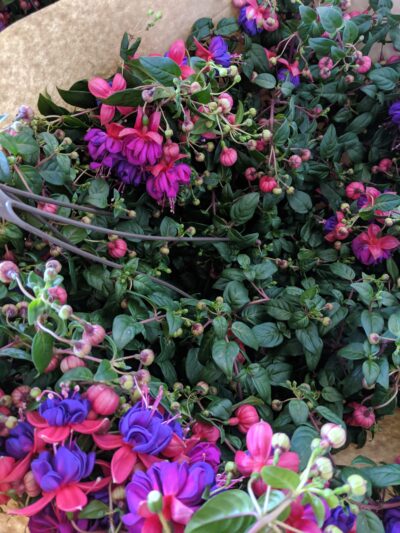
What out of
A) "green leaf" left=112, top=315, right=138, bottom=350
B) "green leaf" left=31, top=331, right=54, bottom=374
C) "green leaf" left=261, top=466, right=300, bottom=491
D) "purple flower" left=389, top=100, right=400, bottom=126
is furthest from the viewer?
"purple flower" left=389, top=100, right=400, bottom=126

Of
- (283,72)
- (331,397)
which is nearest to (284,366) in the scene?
(331,397)

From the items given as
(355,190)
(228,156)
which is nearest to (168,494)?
(228,156)

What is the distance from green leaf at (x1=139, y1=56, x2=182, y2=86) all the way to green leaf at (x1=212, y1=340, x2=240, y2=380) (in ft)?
1.02

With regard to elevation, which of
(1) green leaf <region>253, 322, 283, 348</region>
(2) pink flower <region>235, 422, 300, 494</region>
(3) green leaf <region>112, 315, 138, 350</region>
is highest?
(3) green leaf <region>112, 315, 138, 350</region>

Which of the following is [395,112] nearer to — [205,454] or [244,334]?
[244,334]

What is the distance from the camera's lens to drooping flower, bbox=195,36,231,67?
69 centimetres

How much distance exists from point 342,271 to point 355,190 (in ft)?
0.43

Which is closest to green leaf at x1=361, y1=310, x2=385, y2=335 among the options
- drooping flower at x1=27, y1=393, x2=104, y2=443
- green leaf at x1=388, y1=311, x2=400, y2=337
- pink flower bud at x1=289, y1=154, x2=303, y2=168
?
green leaf at x1=388, y1=311, x2=400, y2=337

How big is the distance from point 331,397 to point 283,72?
1.66ft

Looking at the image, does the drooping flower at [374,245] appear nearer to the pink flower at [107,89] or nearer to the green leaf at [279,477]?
the pink flower at [107,89]

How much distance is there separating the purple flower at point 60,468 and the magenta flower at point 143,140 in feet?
1.16

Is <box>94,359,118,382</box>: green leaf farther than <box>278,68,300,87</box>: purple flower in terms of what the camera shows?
No

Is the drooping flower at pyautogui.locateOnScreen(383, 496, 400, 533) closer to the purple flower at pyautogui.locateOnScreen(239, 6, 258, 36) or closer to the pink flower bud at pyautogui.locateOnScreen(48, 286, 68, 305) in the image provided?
the pink flower bud at pyautogui.locateOnScreen(48, 286, 68, 305)

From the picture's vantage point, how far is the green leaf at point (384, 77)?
0.77 metres
